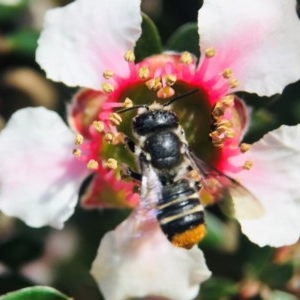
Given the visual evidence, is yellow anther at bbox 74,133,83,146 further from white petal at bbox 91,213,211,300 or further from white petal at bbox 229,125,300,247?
white petal at bbox 229,125,300,247

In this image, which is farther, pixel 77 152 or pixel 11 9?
pixel 11 9

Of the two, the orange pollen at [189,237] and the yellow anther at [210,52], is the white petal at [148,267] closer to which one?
the orange pollen at [189,237]

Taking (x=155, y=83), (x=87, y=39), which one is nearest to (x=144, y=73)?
(x=155, y=83)

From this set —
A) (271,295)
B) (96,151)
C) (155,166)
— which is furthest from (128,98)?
(271,295)

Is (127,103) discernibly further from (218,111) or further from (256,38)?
(256,38)

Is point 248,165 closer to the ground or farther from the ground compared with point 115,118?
closer to the ground

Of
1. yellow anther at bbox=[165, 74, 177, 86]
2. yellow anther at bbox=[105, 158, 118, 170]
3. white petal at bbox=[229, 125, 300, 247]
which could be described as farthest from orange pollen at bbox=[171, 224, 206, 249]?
yellow anther at bbox=[165, 74, 177, 86]
